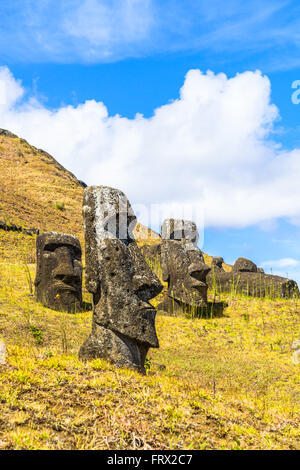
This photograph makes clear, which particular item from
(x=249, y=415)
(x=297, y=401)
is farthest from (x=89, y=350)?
(x=297, y=401)

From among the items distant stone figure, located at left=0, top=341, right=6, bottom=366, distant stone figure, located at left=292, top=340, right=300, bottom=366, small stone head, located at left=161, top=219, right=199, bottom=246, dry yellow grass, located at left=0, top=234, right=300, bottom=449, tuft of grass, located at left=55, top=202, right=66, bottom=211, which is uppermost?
tuft of grass, located at left=55, top=202, right=66, bottom=211

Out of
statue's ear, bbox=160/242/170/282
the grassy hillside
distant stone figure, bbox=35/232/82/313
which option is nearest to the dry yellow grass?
the grassy hillside

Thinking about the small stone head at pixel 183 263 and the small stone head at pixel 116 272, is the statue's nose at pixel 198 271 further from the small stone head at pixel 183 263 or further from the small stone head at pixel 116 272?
the small stone head at pixel 116 272

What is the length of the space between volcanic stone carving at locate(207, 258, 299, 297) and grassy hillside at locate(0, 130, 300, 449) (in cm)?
390

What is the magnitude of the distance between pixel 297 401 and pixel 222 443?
4386 mm

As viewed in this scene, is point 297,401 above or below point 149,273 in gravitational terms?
below

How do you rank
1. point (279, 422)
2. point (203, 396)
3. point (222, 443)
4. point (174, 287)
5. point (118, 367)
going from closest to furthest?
point (222, 443) → point (279, 422) → point (203, 396) → point (118, 367) → point (174, 287)

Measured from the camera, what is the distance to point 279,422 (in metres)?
5.28

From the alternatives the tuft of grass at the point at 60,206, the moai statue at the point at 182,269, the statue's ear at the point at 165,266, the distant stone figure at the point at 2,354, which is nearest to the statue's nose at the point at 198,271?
the moai statue at the point at 182,269

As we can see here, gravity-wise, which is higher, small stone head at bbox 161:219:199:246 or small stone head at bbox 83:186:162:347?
small stone head at bbox 161:219:199:246

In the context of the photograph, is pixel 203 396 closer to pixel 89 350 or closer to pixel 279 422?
pixel 279 422

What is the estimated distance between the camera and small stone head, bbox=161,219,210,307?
15516 millimetres

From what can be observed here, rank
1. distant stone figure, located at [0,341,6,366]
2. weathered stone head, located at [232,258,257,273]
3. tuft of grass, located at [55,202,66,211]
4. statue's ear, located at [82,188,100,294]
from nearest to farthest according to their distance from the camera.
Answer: distant stone figure, located at [0,341,6,366], statue's ear, located at [82,188,100,294], weathered stone head, located at [232,258,257,273], tuft of grass, located at [55,202,66,211]

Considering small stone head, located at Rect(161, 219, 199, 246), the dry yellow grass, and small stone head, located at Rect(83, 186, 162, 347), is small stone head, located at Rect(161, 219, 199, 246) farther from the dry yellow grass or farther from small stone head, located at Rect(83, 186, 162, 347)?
small stone head, located at Rect(83, 186, 162, 347)
